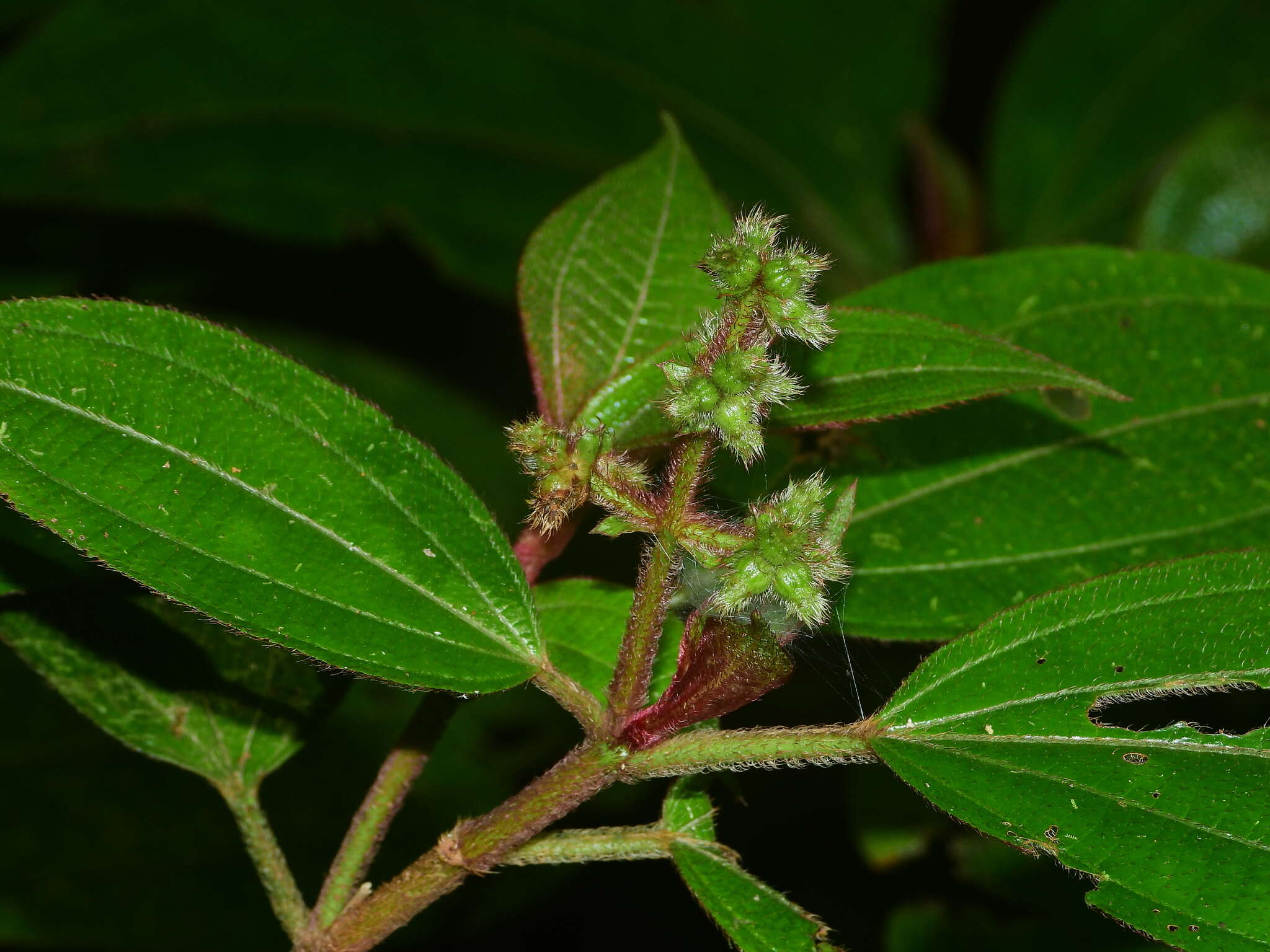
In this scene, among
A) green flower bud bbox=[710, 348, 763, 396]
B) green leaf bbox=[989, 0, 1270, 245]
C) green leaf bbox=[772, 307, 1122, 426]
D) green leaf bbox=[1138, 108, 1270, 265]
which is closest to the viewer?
green flower bud bbox=[710, 348, 763, 396]

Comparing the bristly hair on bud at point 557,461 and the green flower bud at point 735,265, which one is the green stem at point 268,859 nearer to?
the bristly hair on bud at point 557,461

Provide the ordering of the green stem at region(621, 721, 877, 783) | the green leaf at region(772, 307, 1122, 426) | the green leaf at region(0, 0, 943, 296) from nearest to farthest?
1. the green stem at region(621, 721, 877, 783)
2. the green leaf at region(772, 307, 1122, 426)
3. the green leaf at region(0, 0, 943, 296)

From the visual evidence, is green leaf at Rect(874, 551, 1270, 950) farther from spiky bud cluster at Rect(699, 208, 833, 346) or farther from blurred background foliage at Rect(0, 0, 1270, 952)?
spiky bud cluster at Rect(699, 208, 833, 346)

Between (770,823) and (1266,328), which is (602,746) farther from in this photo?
(770,823)

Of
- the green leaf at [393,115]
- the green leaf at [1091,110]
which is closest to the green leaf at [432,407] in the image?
the green leaf at [393,115]

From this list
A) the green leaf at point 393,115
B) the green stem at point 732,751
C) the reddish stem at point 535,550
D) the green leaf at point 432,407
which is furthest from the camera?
the green leaf at point 432,407

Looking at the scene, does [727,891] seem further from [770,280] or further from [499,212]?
[499,212]

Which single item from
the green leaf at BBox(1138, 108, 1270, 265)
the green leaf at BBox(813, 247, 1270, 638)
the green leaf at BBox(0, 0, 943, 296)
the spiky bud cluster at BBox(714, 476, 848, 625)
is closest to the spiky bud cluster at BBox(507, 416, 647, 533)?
the spiky bud cluster at BBox(714, 476, 848, 625)

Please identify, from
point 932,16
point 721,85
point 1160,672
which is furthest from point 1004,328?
point 932,16
